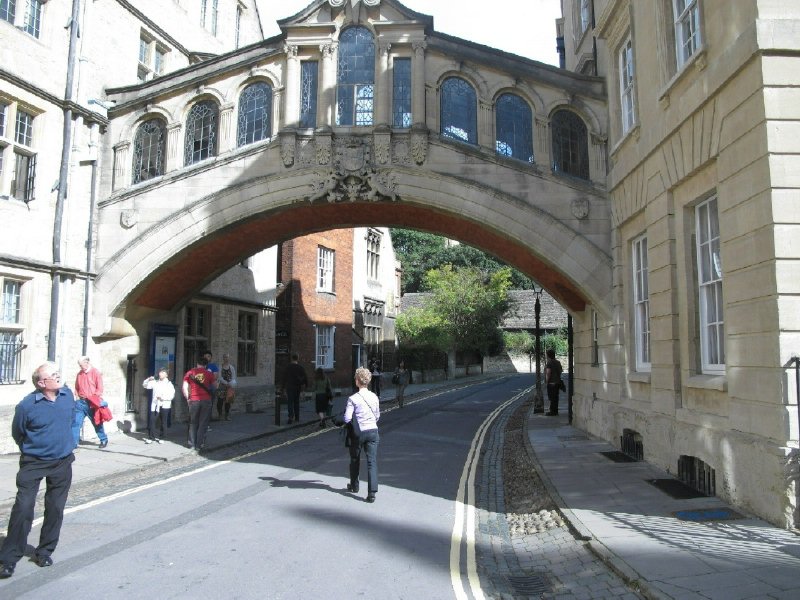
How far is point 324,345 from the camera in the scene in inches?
1156

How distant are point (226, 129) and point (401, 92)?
13.3 feet

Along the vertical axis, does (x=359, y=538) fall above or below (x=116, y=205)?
below

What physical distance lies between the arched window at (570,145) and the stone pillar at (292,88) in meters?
5.65

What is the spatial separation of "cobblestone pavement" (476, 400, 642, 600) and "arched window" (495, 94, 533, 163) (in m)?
7.01

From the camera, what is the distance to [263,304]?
72.1 ft

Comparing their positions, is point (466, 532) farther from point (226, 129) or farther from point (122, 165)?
point (122, 165)

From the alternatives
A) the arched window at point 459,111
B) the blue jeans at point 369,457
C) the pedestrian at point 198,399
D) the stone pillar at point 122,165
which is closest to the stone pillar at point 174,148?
the stone pillar at point 122,165

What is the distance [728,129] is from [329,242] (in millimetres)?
23004

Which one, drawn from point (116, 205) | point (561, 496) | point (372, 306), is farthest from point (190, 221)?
point (372, 306)

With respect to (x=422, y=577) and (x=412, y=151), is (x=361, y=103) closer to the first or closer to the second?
(x=412, y=151)

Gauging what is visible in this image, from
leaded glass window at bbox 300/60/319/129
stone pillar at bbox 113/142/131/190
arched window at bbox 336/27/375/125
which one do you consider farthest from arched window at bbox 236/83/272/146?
stone pillar at bbox 113/142/131/190

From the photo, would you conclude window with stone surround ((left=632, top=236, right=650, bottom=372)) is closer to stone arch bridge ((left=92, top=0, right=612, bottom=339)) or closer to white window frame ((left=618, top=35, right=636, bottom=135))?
stone arch bridge ((left=92, top=0, right=612, bottom=339))

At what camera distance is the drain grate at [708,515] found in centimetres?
702

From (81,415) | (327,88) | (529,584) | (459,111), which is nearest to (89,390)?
(81,415)
